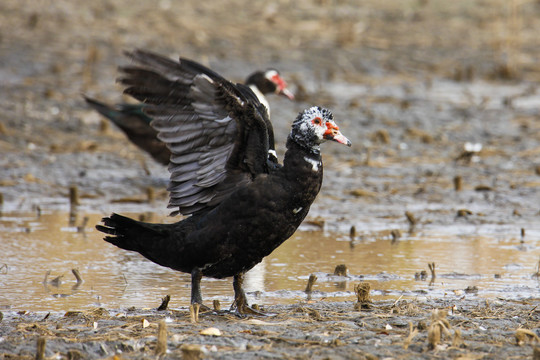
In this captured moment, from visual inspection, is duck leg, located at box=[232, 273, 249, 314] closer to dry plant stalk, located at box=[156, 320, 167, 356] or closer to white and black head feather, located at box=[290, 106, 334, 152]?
white and black head feather, located at box=[290, 106, 334, 152]

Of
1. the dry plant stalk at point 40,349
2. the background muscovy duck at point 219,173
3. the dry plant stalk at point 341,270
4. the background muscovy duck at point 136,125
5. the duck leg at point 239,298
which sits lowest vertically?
the dry plant stalk at point 40,349

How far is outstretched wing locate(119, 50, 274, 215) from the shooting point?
5426mm

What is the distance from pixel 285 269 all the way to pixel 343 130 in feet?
15.9

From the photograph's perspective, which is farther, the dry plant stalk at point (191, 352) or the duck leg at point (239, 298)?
the duck leg at point (239, 298)

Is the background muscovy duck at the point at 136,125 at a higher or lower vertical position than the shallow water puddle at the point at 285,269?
higher

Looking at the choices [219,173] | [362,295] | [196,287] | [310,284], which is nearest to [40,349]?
[196,287]

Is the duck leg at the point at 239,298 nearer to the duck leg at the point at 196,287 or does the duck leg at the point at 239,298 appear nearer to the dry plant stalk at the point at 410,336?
the duck leg at the point at 196,287

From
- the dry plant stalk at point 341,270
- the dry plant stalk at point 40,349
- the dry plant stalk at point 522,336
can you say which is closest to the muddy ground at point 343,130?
the dry plant stalk at point 522,336

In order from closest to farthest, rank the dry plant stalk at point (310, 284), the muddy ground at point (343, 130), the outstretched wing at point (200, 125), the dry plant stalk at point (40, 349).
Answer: the dry plant stalk at point (40, 349)
the muddy ground at point (343, 130)
the outstretched wing at point (200, 125)
the dry plant stalk at point (310, 284)

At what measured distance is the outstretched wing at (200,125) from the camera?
17.8ft

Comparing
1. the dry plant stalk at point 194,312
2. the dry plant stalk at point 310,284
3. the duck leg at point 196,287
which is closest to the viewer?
the dry plant stalk at point 194,312

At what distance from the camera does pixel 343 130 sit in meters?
11.6

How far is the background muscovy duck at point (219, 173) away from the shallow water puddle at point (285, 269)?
0.51 m

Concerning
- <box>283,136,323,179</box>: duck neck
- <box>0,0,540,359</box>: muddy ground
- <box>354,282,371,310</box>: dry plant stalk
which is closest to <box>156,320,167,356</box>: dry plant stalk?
<box>0,0,540,359</box>: muddy ground
